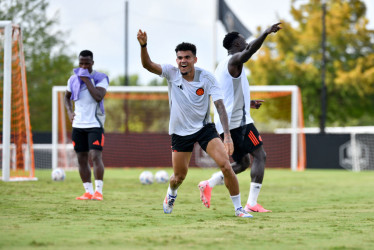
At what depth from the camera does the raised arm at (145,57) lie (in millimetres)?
7120

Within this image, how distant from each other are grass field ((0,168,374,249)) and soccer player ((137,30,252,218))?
661 mm

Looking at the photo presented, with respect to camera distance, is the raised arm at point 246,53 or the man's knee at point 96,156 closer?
the raised arm at point 246,53

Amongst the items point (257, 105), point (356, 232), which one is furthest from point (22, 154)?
point (356, 232)

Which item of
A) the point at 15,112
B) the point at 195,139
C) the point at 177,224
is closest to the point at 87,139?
the point at 195,139

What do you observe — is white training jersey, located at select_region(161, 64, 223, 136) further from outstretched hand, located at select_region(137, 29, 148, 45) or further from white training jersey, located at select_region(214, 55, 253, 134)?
white training jersey, located at select_region(214, 55, 253, 134)

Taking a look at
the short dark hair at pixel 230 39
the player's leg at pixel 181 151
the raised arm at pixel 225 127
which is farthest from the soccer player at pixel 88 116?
the raised arm at pixel 225 127

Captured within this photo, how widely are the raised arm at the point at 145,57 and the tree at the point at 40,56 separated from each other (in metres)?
29.1

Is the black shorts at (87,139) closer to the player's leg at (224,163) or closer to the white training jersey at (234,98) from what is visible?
the white training jersey at (234,98)

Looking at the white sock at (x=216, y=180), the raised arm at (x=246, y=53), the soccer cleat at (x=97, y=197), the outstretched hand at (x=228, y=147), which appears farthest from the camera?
the soccer cleat at (x=97, y=197)

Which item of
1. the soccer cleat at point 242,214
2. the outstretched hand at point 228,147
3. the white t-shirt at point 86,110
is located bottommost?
the soccer cleat at point 242,214

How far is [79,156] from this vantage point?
10602mm

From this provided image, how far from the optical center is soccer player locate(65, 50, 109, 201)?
10320mm

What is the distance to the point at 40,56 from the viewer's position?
36500 millimetres

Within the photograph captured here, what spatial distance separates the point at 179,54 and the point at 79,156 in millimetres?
3590
